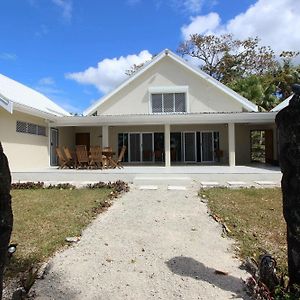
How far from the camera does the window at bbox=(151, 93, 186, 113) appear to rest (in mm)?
21094

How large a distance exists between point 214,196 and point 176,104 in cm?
1178

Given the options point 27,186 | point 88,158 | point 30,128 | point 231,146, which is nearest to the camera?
point 27,186

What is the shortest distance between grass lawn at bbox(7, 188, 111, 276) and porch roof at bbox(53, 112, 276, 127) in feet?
23.8

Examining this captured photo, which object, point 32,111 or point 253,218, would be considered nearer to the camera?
point 253,218

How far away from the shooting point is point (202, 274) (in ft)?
14.8

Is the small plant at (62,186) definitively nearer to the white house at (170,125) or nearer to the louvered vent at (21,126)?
the louvered vent at (21,126)

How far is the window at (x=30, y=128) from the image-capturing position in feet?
54.2

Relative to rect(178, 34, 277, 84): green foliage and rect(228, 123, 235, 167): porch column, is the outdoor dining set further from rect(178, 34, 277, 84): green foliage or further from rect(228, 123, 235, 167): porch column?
rect(178, 34, 277, 84): green foliage

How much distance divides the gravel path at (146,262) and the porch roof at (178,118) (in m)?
10.5

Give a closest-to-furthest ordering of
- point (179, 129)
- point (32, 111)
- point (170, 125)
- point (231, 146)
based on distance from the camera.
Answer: point (32, 111), point (231, 146), point (170, 125), point (179, 129)

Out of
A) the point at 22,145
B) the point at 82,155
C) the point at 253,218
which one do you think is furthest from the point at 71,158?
the point at 253,218

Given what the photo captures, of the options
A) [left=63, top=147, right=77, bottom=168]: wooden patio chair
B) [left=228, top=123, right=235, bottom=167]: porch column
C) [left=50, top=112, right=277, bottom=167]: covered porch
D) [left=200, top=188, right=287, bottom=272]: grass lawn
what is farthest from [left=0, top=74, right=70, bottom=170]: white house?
[left=228, top=123, right=235, bottom=167]: porch column

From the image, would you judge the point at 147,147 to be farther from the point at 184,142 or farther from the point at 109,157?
the point at 109,157

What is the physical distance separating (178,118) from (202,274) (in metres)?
13.9
